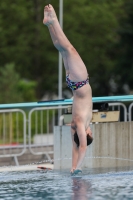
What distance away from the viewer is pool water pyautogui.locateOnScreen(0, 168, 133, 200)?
9.25 meters

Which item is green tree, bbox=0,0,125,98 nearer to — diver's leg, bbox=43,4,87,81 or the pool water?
the pool water

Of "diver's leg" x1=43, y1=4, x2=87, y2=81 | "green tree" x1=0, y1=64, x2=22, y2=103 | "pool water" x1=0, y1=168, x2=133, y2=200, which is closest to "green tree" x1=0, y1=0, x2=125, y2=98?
"green tree" x1=0, y1=64, x2=22, y2=103

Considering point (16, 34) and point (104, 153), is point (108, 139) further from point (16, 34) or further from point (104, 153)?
point (16, 34)

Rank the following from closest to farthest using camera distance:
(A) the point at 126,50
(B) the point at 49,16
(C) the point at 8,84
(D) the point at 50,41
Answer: (B) the point at 49,16 < (C) the point at 8,84 < (A) the point at 126,50 < (D) the point at 50,41

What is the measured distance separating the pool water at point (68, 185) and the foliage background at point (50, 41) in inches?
1473

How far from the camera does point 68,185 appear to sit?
34.0ft

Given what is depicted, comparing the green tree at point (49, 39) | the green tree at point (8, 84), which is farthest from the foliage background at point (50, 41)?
the green tree at point (8, 84)

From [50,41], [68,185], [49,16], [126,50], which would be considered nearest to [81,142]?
[68,185]

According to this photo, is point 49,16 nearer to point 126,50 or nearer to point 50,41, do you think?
point 126,50

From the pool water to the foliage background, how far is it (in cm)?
3742

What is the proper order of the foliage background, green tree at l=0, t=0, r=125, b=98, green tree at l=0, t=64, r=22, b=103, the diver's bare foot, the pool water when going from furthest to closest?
green tree at l=0, t=0, r=125, b=98 < the foliage background < green tree at l=0, t=64, r=22, b=103 < the diver's bare foot < the pool water

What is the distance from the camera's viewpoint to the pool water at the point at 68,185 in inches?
364

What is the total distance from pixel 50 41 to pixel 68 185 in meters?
42.9

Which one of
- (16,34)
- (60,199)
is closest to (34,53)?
(16,34)
